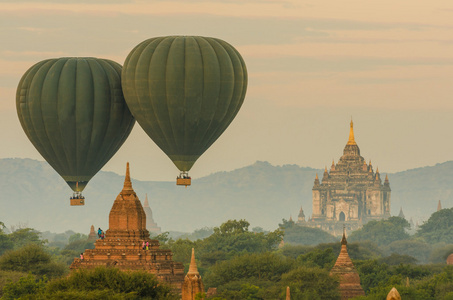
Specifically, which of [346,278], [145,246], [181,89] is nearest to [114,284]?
[145,246]

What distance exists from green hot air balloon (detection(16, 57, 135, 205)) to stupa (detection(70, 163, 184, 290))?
3.34 metres

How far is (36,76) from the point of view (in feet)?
275

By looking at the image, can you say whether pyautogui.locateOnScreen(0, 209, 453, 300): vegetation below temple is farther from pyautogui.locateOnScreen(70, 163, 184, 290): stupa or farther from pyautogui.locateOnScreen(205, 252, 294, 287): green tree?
pyautogui.locateOnScreen(70, 163, 184, 290): stupa

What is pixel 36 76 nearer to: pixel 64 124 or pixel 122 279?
pixel 64 124

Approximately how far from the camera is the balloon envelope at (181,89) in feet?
266

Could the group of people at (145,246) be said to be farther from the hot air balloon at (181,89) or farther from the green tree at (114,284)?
the green tree at (114,284)

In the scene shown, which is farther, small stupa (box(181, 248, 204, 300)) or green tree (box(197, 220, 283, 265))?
green tree (box(197, 220, 283, 265))

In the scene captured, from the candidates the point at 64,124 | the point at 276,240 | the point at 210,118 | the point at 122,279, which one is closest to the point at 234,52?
the point at 210,118

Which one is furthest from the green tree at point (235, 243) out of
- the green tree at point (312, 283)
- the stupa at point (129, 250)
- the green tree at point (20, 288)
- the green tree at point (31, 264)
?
the green tree at point (20, 288)

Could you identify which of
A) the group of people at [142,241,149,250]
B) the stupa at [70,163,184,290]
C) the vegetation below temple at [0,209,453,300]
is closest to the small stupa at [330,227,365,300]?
the vegetation below temple at [0,209,453,300]

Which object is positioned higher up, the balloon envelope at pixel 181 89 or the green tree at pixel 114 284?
the balloon envelope at pixel 181 89

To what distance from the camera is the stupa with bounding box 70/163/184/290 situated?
81125 mm

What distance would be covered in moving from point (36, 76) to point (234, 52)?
35.4 feet

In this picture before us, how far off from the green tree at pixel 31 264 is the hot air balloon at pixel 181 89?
18120mm
